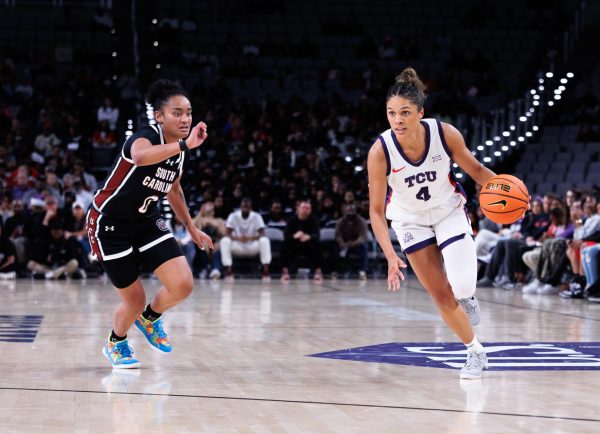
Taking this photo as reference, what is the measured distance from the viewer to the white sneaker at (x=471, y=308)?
586cm

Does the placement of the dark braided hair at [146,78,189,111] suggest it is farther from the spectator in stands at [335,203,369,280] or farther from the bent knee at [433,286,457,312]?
the spectator in stands at [335,203,369,280]

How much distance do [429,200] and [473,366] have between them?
97 cm

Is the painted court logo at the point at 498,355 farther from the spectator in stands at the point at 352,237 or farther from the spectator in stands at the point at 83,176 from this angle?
the spectator in stands at the point at 83,176

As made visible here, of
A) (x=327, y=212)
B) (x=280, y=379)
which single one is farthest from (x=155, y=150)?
(x=327, y=212)

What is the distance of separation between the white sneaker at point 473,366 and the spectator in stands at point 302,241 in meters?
9.77

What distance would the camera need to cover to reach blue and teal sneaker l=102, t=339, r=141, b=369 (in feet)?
19.8

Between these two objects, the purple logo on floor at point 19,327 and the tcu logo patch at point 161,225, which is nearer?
the tcu logo patch at point 161,225

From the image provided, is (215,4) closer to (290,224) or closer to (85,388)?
(290,224)

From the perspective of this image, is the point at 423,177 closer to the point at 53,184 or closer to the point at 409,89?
the point at 409,89

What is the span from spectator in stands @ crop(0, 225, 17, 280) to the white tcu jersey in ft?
32.9

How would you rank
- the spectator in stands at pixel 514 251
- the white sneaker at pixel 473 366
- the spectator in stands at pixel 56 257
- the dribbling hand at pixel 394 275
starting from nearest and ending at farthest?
the dribbling hand at pixel 394 275, the white sneaker at pixel 473 366, the spectator in stands at pixel 514 251, the spectator in stands at pixel 56 257

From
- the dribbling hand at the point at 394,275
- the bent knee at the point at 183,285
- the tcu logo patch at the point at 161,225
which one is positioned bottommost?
the bent knee at the point at 183,285

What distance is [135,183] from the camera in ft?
19.5

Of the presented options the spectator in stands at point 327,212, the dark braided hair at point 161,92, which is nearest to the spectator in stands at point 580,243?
the spectator in stands at point 327,212
